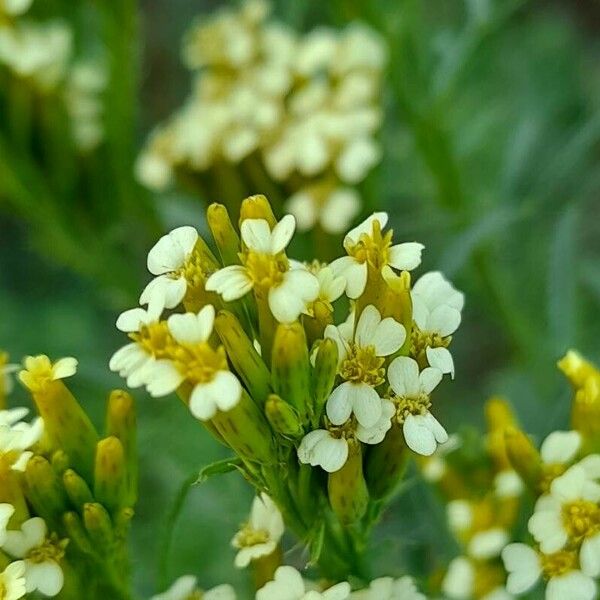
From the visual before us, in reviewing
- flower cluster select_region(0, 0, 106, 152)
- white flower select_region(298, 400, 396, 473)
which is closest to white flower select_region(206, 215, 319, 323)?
white flower select_region(298, 400, 396, 473)

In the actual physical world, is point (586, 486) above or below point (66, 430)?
below

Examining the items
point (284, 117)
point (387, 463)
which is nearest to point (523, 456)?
point (387, 463)

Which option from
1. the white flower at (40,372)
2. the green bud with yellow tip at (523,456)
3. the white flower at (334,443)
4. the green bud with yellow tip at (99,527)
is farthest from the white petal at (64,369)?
the green bud with yellow tip at (523,456)

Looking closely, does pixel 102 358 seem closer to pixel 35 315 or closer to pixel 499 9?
pixel 35 315

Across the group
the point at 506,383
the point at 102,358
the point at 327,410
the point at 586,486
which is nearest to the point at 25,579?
the point at 327,410

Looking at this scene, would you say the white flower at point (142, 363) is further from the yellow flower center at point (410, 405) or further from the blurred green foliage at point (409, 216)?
the blurred green foliage at point (409, 216)

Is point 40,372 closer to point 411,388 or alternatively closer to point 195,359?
point 195,359
